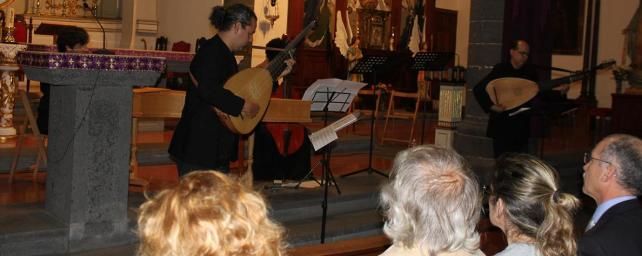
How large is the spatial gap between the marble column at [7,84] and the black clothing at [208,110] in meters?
4.21

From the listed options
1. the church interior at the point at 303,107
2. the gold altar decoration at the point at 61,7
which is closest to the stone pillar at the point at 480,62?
the church interior at the point at 303,107

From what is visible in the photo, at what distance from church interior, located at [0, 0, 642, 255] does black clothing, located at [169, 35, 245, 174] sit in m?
0.14

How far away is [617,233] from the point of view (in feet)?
9.56

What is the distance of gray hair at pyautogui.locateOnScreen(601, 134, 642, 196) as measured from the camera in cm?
310

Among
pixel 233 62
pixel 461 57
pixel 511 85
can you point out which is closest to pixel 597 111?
pixel 461 57

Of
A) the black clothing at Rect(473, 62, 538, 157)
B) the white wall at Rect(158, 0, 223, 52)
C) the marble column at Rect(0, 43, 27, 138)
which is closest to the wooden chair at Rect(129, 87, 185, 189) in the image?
the marble column at Rect(0, 43, 27, 138)

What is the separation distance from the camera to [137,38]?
13781 millimetres

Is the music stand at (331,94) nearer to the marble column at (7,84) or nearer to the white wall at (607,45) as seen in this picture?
the marble column at (7,84)

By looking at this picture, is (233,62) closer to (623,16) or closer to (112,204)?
(112,204)

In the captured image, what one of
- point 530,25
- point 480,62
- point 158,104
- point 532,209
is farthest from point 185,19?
point 532,209

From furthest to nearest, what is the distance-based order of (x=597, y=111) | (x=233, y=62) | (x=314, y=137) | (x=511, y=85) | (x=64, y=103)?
(x=597, y=111)
(x=511, y=85)
(x=314, y=137)
(x=64, y=103)
(x=233, y=62)

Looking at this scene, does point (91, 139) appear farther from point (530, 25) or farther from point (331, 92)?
point (530, 25)

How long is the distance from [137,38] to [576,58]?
31.5ft

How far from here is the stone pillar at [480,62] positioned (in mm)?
9031
